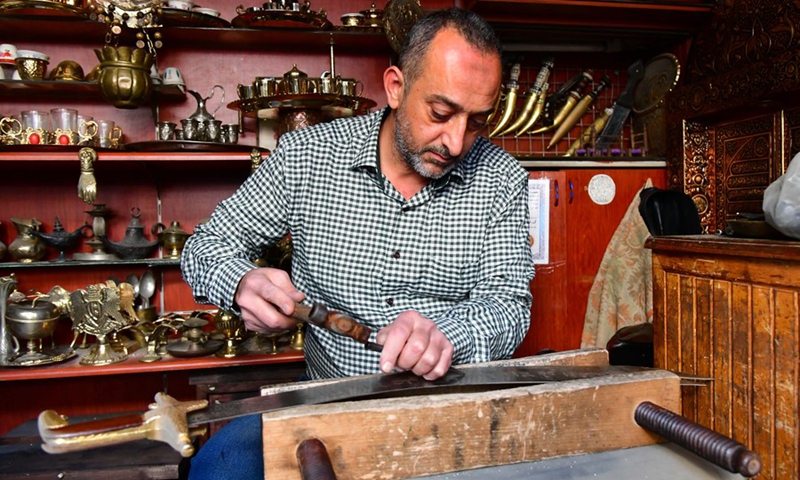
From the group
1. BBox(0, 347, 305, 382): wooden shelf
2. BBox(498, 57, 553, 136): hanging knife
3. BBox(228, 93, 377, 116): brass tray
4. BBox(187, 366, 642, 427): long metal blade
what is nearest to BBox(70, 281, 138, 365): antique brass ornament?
BBox(0, 347, 305, 382): wooden shelf

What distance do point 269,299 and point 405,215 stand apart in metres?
0.65

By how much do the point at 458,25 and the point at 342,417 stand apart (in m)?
1.13

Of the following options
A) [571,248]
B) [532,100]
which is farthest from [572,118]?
[571,248]

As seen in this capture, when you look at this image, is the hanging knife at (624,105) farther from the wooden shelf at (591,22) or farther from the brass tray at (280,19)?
the brass tray at (280,19)

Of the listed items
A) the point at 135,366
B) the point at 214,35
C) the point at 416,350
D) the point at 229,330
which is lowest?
the point at 135,366

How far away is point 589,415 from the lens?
1.01 meters

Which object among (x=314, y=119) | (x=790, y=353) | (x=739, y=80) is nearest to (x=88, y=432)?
(x=790, y=353)

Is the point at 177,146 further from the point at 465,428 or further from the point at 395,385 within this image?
the point at 465,428

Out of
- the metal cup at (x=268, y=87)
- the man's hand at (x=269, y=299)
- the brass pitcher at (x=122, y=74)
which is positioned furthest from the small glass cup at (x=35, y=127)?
the man's hand at (x=269, y=299)

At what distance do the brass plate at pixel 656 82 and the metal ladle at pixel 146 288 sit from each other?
9.84 feet

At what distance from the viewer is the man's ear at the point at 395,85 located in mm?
1758

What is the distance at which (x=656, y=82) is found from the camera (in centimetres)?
349

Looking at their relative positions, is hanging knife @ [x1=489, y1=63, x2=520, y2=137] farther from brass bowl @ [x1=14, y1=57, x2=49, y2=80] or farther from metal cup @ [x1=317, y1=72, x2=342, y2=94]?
brass bowl @ [x1=14, y1=57, x2=49, y2=80]

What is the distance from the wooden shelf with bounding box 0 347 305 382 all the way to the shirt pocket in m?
1.20
